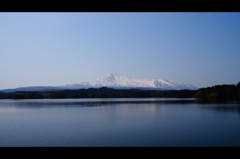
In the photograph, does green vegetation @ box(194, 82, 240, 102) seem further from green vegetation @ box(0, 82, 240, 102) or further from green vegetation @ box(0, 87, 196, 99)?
green vegetation @ box(0, 87, 196, 99)

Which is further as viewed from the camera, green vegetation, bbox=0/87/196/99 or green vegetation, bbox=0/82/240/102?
green vegetation, bbox=0/87/196/99

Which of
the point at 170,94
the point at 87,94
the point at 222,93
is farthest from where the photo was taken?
the point at 87,94

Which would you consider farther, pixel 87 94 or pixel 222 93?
pixel 87 94

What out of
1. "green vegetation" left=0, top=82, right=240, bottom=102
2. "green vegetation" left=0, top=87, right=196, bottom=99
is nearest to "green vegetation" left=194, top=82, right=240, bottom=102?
"green vegetation" left=0, top=82, right=240, bottom=102

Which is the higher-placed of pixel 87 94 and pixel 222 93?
pixel 222 93

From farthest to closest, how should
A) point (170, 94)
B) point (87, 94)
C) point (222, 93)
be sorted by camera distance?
point (87, 94)
point (170, 94)
point (222, 93)

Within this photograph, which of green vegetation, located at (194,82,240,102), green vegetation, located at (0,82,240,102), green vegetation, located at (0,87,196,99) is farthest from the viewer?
green vegetation, located at (0,87,196,99)

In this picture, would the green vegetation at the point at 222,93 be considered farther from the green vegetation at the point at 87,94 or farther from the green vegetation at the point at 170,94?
the green vegetation at the point at 87,94

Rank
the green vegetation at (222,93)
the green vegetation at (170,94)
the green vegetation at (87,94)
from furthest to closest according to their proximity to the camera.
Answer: the green vegetation at (87,94) → the green vegetation at (170,94) → the green vegetation at (222,93)

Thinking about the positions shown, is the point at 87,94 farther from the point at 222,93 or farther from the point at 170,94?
the point at 222,93

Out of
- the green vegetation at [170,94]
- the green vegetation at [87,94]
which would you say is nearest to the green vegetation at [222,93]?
the green vegetation at [170,94]

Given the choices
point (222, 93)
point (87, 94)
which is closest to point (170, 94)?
point (222, 93)
